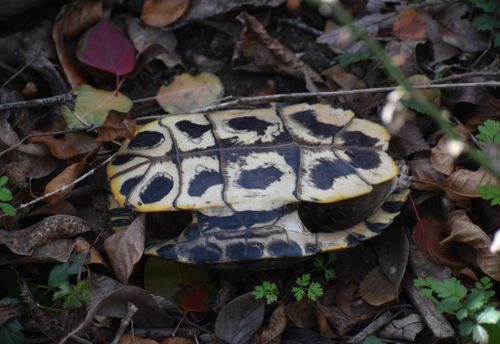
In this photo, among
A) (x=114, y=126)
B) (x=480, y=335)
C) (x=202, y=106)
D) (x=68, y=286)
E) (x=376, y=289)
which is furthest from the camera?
(x=202, y=106)

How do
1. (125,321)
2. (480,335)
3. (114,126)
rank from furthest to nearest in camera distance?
1. (114,126)
2. (125,321)
3. (480,335)

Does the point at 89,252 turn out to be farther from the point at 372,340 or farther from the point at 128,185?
the point at 372,340

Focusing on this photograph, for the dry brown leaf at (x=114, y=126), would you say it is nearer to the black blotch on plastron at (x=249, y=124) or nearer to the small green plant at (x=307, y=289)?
the black blotch on plastron at (x=249, y=124)

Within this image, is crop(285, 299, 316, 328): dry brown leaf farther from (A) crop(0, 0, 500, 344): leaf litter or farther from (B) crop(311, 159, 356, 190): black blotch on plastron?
(B) crop(311, 159, 356, 190): black blotch on plastron

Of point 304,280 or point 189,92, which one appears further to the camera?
point 189,92

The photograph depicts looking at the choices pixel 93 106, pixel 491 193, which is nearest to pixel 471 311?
pixel 491 193

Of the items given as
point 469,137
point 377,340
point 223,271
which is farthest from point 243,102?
point 377,340

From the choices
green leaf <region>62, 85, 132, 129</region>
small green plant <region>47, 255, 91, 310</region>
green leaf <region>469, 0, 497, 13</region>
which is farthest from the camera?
green leaf <region>469, 0, 497, 13</region>

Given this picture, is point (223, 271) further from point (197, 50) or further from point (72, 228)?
point (197, 50)

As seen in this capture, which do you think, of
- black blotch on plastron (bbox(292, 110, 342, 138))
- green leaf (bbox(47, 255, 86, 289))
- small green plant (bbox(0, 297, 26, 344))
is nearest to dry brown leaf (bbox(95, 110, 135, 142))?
green leaf (bbox(47, 255, 86, 289))
